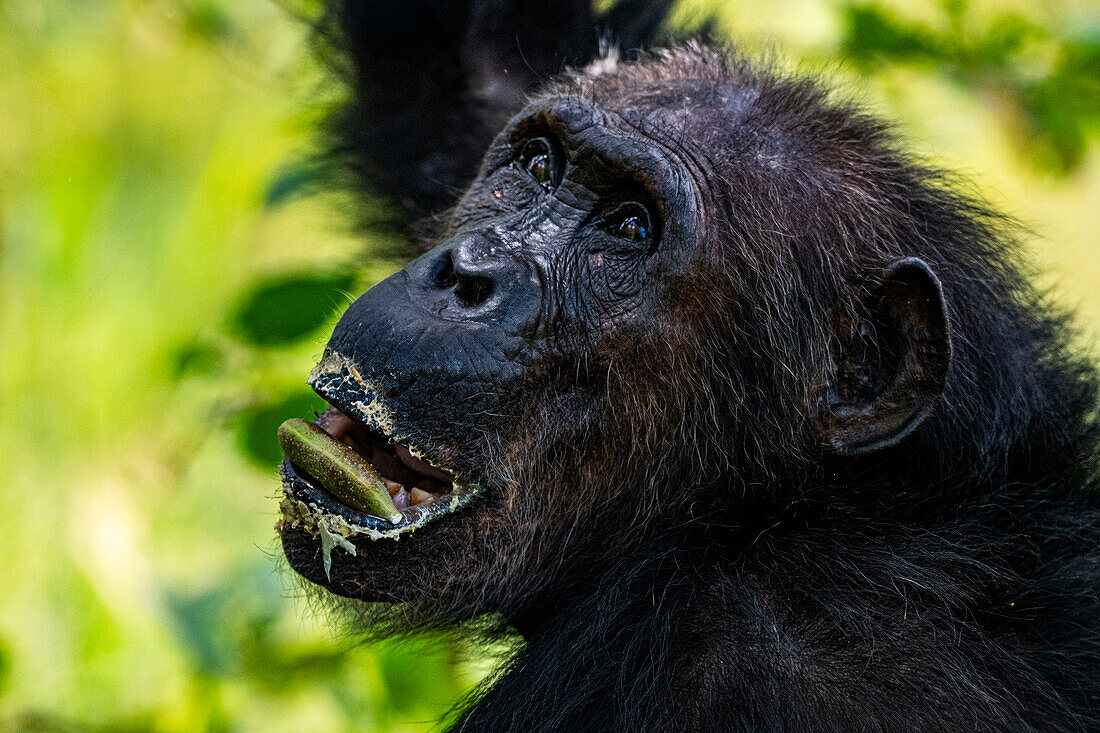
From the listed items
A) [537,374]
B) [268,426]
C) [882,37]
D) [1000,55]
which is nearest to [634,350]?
[537,374]

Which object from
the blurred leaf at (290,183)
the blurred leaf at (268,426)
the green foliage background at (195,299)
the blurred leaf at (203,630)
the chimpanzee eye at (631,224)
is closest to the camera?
the chimpanzee eye at (631,224)

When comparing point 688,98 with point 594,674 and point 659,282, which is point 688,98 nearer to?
point 659,282

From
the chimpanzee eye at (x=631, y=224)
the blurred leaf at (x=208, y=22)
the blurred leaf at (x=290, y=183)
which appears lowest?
the chimpanzee eye at (x=631, y=224)

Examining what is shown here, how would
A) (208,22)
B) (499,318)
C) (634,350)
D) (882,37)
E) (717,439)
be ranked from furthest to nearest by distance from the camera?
(208,22) → (882,37) → (717,439) → (634,350) → (499,318)

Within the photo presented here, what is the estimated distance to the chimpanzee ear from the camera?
2754mm

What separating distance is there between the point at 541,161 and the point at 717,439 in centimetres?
96

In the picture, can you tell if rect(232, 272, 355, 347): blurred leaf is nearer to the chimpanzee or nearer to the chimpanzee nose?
the chimpanzee

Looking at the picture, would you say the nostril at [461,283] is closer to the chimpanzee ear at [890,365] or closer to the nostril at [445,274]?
the nostril at [445,274]

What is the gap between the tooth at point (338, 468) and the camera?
2.55 metres

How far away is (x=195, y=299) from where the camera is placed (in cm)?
541

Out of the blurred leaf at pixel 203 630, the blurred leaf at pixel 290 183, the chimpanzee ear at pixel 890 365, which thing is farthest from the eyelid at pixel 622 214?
the blurred leaf at pixel 203 630

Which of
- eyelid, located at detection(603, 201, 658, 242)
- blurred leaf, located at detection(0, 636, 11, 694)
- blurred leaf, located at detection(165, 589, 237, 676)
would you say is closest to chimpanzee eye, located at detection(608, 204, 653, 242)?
eyelid, located at detection(603, 201, 658, 242)

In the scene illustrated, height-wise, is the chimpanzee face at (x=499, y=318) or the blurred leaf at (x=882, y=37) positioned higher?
the blurred leaf at (x=882, y=37)

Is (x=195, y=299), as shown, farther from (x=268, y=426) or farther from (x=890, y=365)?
(x=890, y=365)
